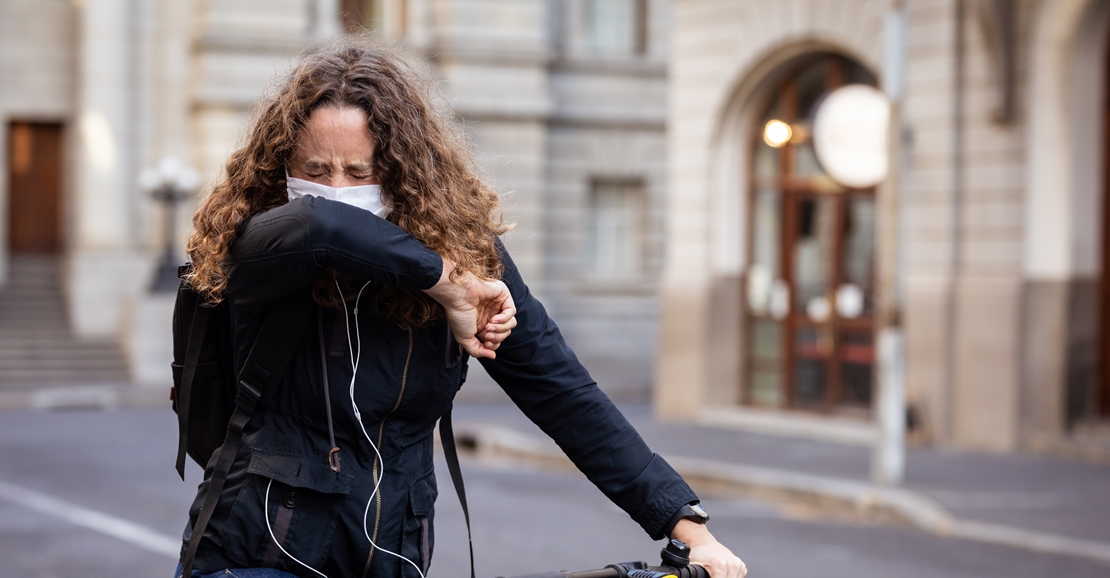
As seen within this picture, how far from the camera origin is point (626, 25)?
26750 millimetres

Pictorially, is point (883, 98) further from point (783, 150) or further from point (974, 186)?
A: point (783, 150)

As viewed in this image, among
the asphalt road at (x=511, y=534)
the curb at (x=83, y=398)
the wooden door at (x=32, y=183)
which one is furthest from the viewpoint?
the wooden door at (x=32, y=183)

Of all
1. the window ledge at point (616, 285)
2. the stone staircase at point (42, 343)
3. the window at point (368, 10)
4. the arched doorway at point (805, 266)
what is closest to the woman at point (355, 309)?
the arched doorway at point (805, 266)

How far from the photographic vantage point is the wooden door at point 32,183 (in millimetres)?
25656

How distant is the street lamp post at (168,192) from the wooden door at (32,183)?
3788mm

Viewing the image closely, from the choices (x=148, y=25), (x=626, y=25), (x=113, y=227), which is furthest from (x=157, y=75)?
(x=626, y=25)

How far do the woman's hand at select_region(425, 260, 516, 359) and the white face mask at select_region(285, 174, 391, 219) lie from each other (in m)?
0.17

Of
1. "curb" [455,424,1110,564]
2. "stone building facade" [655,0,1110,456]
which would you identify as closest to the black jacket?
"curb" [455,424,1110,564]

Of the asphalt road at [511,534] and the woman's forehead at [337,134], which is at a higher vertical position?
the woman's forehead at [337,134]

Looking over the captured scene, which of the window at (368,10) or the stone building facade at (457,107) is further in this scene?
the window at (368,10)

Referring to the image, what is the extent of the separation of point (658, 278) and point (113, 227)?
9930 millimetres

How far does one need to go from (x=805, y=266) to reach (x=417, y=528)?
13.1 m

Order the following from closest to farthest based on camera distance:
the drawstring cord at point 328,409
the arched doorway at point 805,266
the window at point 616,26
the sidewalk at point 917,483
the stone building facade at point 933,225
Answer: the drawstring cord at point 328,409 < the sidewalk at point 917,483 < the stone building facade at point 933,225 < the arched doorway at point 805,266 < the window at point 616,26

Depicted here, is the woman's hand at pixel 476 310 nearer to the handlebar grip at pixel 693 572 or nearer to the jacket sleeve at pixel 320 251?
the jacket sleeve at pixel 320 251
